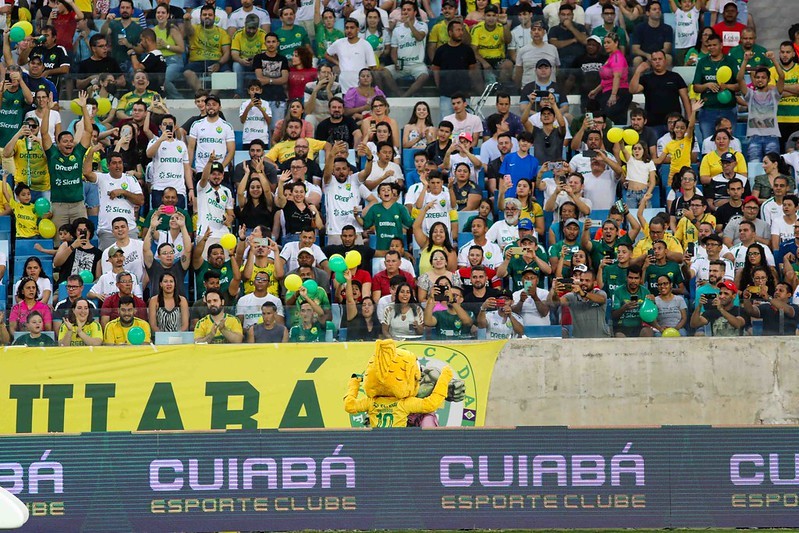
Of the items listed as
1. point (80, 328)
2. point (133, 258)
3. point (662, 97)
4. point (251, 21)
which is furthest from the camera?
point (251, 21)

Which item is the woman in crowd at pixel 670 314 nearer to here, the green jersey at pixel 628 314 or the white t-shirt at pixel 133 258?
the green jersey at pixel 628 314

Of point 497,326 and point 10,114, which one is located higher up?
point 10,114

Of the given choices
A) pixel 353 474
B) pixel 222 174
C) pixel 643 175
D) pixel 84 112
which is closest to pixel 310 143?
pixel 222 174

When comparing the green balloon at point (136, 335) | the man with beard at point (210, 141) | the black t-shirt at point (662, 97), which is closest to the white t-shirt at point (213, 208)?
the man with beard at point (210, 141)

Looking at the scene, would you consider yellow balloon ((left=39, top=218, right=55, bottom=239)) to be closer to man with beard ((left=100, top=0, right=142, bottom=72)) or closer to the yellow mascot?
man with beard ((left=100, top=0, right=142, bottom=72))

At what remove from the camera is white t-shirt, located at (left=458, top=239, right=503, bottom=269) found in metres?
18.6

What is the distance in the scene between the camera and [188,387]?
56.2 ft

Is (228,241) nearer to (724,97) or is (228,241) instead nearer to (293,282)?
(293,282)

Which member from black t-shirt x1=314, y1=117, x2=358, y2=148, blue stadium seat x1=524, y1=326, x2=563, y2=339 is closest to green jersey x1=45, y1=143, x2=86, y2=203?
black t-shirt x1=314, y1=117, x2=358, y2=148

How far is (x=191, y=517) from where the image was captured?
1381 centimetres

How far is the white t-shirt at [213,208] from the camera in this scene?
1922cm

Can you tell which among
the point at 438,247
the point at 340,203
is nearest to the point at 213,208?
the point at 340,203

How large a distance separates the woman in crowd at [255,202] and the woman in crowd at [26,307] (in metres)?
2.88

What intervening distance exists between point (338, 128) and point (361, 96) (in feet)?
2.54
